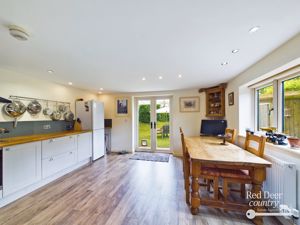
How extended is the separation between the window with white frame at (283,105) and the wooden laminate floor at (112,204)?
1.33 meters

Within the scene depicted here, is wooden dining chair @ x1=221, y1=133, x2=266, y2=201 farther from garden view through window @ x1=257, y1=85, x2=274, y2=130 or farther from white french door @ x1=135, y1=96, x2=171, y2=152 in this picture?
white french door @ x1=135, y1=96, x2=171, y2=152

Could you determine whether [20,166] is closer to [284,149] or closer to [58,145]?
[58,145]

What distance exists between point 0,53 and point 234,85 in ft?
13.8

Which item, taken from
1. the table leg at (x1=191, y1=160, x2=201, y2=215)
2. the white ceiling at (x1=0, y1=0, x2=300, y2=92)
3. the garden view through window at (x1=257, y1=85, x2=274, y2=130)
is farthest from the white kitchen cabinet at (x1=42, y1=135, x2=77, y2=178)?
the garden view through window at (x1=257, y1=85, x2=274, y2=130)

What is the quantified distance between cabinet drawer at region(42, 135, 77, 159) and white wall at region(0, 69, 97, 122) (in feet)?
2.59

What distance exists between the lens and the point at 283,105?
228cm

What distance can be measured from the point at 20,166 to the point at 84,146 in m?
1.55

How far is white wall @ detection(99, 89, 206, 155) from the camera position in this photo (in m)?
4.74

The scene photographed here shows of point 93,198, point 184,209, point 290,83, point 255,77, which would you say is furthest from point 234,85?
point 93,198

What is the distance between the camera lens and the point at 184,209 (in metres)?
2.04

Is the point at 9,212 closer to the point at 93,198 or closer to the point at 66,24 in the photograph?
the point at 93,198

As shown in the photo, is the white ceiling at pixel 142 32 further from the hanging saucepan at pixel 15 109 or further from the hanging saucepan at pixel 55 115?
the hanging saucepan at pixel 55 115

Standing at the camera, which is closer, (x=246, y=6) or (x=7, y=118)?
(x=246, y=6)

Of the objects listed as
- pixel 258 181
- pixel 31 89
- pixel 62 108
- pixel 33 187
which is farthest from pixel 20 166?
pixel 258 181
